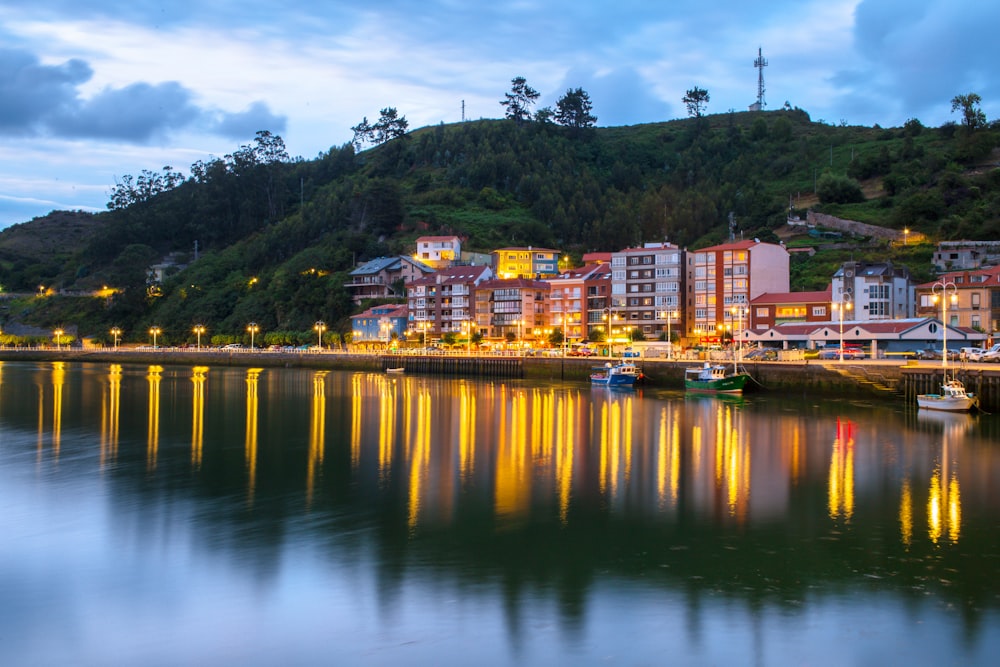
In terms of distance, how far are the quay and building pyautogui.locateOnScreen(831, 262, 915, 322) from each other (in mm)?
17337

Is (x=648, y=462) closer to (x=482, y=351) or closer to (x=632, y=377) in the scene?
(x=632, y=377)

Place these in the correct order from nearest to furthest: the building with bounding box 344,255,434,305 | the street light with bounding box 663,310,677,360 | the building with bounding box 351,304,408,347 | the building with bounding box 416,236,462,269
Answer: the street light with bounding box 663,310,677,360, the building with bounding box 351,304,408,347, the building with bounding box 344,255,434,305, the building with bounding box 416,236,462,269

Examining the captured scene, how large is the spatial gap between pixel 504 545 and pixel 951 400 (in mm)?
27937

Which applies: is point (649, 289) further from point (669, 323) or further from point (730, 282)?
point (730, 282)

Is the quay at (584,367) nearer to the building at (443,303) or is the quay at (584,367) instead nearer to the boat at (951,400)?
the boat at (951,400)

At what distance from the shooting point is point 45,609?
1402cm

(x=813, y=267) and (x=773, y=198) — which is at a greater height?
(x=773, y=198)

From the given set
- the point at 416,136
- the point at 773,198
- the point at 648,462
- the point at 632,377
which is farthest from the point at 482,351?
the point at 416,136

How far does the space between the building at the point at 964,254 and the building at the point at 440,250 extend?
5048 cm

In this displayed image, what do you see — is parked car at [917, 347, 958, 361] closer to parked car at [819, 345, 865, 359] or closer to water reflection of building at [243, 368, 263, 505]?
parked car at [819, 345, 865, 359]

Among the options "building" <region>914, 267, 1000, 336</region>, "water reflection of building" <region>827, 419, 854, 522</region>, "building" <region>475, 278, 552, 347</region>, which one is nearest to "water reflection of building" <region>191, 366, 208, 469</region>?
"water reflection of building" <region>827, 419, 854, 522</region>

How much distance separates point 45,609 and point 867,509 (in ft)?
57.9

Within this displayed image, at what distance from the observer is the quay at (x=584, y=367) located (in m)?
41.4

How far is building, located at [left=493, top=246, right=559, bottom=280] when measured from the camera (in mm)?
95438
